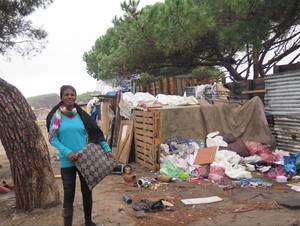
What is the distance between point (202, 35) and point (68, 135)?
6.31m

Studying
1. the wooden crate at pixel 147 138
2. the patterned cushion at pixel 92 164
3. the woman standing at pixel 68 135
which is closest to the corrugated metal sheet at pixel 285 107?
the wooden crate at pixel 147 138

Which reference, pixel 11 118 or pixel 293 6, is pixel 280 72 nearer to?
pixel 293 6

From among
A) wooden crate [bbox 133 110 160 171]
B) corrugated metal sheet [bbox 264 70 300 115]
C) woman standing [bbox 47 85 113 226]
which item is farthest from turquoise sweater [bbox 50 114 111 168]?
corrugated metal sheet [bbox 264 70 300 115]

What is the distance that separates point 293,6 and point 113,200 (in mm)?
5920

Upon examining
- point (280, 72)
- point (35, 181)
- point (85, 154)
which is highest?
point (280, 72)

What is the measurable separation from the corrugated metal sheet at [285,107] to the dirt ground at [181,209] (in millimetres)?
2128

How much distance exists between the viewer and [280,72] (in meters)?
7.95

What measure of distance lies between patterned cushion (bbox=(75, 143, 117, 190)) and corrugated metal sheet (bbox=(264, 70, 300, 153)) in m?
5.87

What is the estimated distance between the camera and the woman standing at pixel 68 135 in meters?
3.31

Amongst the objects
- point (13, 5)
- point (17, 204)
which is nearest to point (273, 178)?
point (17, 204)

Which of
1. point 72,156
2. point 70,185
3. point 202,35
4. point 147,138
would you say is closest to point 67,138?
point 72,156

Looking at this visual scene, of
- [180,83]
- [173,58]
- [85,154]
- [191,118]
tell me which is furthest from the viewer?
[180,83]

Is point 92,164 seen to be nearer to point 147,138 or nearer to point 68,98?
point 68,98

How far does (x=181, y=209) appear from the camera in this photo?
4.60 metres
